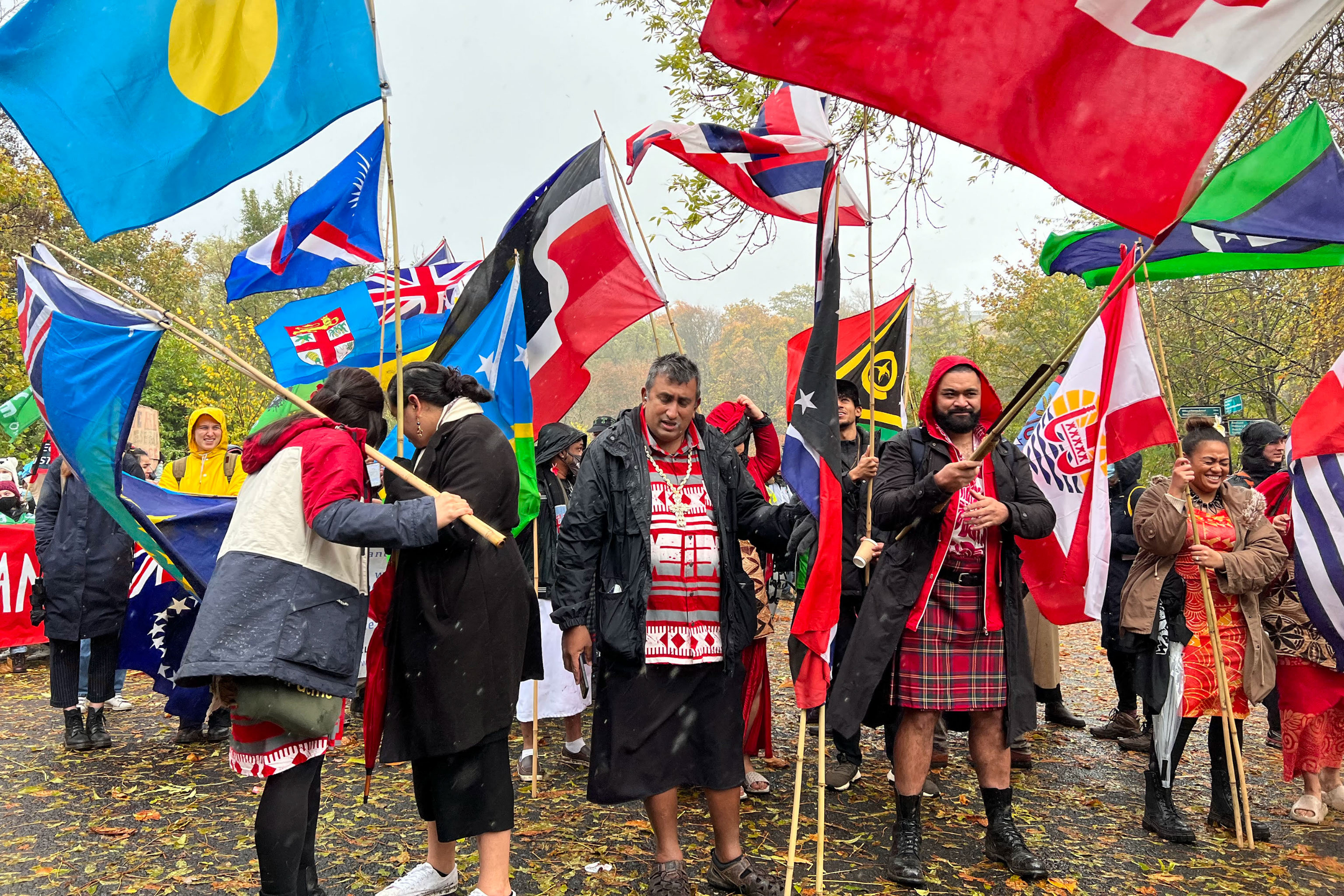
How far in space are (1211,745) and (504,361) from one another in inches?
154

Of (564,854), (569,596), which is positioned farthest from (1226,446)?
(564,854)

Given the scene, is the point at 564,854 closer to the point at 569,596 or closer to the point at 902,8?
the point at 569,596

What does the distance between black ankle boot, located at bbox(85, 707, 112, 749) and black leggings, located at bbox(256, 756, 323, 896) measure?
150 inches

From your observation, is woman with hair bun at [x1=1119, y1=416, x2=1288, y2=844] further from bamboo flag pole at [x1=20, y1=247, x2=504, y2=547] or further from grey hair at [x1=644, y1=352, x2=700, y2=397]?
bamboo flag pole at [x1=20, y1=247, x2=504, y2=547]

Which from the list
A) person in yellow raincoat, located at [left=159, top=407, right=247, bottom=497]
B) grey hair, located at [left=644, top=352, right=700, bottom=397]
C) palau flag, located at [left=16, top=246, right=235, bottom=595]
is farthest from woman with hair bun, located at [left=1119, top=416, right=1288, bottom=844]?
person in yellow raincoat, located at [left=159, top=407, right=247, bottom=497]

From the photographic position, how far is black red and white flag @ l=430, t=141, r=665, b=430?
4977 mm

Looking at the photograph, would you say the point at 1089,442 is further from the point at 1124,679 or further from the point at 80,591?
the point at 80,591

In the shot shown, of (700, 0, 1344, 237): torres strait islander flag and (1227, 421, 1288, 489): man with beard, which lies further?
(1227, 421, 1288, 489): man with beard

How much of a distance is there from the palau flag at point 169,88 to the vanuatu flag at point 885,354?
3.93 metres

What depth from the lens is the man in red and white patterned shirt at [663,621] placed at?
355 centimetres

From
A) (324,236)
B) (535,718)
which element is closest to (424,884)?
(535,718)

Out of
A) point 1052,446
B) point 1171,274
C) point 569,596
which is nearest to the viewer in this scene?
point 569,596

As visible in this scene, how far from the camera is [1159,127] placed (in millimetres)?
2547

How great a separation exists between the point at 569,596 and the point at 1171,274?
13.7 feet
